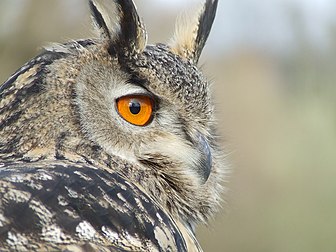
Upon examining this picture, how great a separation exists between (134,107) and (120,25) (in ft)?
1.03

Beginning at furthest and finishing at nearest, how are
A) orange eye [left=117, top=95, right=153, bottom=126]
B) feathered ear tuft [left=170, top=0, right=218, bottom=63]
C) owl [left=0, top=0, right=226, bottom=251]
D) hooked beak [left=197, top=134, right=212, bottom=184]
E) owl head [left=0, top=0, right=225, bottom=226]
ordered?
1. feathered ear tuft [left=170, top=0, right=218, bottom=63]
2. hooked beak [left=197, top=134, right=212, bottom=184]
3. orange eye [left=117, top=95, right=153, bottom=126]
4. owl head [left=0, top=0, right=225, bottom=226]
5. owl [left=0, top=0, right=226, bottom=251]

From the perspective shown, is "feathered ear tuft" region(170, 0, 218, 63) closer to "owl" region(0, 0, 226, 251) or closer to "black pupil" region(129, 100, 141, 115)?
"owl" region(0, 0, 226, 251)

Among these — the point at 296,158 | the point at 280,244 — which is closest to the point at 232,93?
the point at 296,158

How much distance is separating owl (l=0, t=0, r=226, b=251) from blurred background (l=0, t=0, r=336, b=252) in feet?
8.34

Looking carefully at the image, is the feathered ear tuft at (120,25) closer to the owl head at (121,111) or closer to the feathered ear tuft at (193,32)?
the owl head at (121,111)

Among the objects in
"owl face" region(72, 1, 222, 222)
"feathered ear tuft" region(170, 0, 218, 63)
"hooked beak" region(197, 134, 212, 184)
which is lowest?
"hooked beak" region(197, 134, 212, 184)

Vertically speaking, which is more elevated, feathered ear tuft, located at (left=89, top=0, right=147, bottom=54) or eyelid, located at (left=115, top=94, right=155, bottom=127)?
feathered ear tuft, located at (left=89, top=0, right=147, bottom=54)

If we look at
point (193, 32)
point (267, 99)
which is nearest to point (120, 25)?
point (193, 32)

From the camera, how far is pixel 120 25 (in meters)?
2.65

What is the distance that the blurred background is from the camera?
6.54 metres

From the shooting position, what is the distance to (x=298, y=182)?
1262 centimetres

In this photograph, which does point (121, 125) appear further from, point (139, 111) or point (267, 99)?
point (267, 99)

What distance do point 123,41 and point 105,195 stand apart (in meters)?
0.72

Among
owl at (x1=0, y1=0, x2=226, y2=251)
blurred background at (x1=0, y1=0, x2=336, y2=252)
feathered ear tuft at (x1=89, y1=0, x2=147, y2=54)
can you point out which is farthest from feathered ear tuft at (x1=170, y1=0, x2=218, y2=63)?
blurred background at (x1=0, y1=0, x2=336, y2=252)
